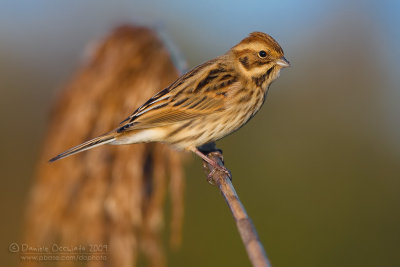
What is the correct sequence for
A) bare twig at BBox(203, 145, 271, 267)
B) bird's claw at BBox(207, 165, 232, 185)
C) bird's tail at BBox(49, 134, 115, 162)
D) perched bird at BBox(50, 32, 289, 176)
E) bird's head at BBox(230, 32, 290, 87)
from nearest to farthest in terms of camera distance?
1. bare twig at BBox(203, 145, 271, 267)
2. bird's tail at BBox(49, 134, 115, 162)
3. bird's claw at BBox(207, 165, 232, 185)
4. perched bird at BBox(50, 32, 289, 176)
5. bird's head at BBox(230, 32, 290, 87)

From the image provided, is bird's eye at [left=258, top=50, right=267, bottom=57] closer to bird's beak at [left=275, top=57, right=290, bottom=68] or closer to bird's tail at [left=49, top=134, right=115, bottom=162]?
bird's beak at [left=275, top=57, right=290, bottom=68]

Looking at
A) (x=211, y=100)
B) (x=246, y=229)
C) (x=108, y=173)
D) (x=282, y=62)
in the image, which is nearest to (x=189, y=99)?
(x=211, y=100)

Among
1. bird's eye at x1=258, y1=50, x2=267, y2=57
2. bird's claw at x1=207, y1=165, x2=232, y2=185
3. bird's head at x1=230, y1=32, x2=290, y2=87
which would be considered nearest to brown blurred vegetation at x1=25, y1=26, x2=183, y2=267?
bird's claw at x1=207, y1=165, x2=232, y2=185

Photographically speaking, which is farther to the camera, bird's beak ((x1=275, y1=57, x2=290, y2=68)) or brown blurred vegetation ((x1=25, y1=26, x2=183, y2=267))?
bird's beak ((x1=275, y1=57, x2=290, y2=68))

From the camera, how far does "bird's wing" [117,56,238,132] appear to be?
5699 mm

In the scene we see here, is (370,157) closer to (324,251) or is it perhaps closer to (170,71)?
(324,251)

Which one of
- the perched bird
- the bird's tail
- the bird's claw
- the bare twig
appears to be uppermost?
the perched bird

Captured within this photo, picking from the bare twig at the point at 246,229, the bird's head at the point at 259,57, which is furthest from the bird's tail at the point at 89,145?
the bird's head at the point at 259,57

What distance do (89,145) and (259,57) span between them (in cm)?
185

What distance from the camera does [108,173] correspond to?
5.22 metres

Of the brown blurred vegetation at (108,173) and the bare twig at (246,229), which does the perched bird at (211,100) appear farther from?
the bare twig at (246,229)

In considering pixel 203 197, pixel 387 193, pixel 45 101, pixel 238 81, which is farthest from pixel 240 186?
pixel 45 101

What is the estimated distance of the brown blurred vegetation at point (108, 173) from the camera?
5012mm

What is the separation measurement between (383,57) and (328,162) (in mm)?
4182
